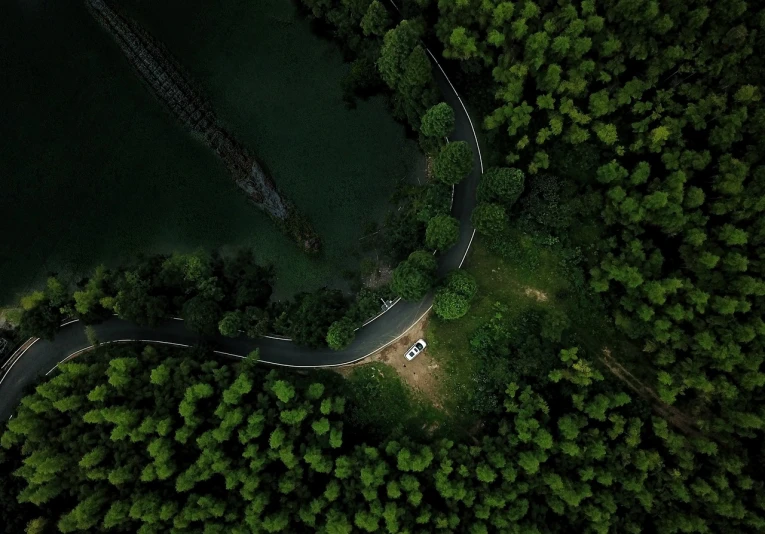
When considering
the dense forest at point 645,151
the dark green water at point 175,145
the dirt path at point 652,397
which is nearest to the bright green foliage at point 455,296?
the dense forest at point 645,151

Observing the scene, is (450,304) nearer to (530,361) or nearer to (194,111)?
(530,361)

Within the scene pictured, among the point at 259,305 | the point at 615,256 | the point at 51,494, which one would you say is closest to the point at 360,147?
the point at 259,305

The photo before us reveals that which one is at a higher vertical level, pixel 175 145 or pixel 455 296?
pixel 175 145

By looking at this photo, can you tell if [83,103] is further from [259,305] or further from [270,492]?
[270,492]

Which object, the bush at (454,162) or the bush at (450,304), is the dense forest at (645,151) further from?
the bush at (450,304)

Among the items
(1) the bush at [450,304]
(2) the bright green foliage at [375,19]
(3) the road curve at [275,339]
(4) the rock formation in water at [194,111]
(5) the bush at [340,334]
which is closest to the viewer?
(1) the bush at [450,304]

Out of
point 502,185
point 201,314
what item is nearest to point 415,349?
point 502,185

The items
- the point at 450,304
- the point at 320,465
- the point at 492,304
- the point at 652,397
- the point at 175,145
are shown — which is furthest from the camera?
the point at 175,145
